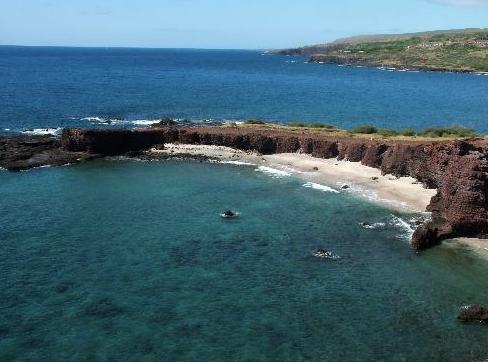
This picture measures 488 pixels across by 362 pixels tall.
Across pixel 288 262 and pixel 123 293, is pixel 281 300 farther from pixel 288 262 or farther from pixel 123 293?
pixel 123 293

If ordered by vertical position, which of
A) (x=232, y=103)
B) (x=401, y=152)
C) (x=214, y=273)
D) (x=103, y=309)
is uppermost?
(x=401, y=152)

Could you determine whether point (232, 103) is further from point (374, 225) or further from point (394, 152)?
point (374, 225)

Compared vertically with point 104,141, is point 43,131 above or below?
below

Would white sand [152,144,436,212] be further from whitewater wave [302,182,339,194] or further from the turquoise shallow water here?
the turquoise shallow water

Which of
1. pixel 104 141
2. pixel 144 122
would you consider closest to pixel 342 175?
pixel 104 141

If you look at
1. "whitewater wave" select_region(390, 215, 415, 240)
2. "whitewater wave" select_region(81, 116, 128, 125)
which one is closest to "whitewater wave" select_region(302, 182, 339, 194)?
"whitewater wave" select_region(390, 215, 415, 240)

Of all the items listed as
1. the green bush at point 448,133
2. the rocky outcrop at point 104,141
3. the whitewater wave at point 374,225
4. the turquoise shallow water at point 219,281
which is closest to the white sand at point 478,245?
the turquoise shallow water at point 219,281
